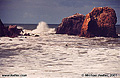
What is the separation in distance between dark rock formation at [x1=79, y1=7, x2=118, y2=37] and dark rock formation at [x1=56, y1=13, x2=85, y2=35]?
997 cm

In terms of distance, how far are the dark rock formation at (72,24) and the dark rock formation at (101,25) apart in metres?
9.97

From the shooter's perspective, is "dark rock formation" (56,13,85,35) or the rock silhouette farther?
"dark rock formation" (56,13,85,35)

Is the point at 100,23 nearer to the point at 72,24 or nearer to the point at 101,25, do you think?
the point at 101,25

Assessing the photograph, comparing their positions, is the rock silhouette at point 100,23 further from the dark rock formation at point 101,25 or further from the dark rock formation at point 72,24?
the dark rock formation at point 72,24

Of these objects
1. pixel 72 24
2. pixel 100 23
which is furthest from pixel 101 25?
pixel 72 24

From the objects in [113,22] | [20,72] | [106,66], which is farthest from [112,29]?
[20,72]

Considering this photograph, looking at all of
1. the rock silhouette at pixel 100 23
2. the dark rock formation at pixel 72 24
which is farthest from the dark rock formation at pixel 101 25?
the dark rock formation at pixel 72 24

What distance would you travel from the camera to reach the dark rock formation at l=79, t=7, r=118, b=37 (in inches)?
1531

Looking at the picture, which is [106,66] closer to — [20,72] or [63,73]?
[63,73]

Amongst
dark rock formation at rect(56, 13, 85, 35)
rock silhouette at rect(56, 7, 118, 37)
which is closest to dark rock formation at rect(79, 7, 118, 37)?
rock silhouette at rect(56, 7, 118, 37)

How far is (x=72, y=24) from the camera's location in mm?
52688

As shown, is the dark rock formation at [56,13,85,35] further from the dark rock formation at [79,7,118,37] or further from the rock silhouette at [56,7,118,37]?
the dark rock formation at [79,7,118,37]

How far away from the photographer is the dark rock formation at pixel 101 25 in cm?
3888

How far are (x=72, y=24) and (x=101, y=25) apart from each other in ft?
44.4
